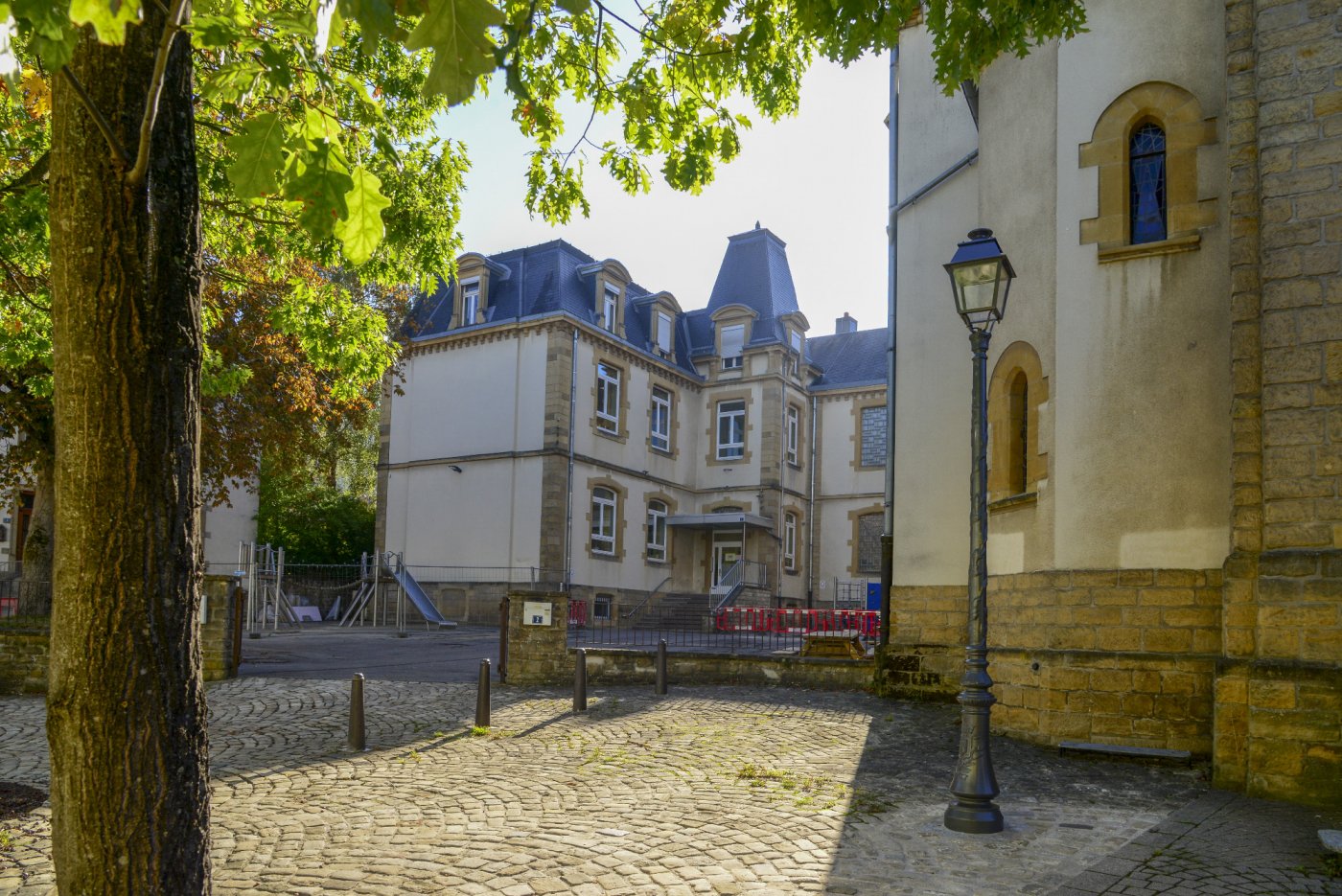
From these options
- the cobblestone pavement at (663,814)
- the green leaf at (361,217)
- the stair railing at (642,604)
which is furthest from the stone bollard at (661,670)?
the stair railing at (642,604)

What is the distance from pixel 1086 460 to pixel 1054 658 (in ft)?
5.99

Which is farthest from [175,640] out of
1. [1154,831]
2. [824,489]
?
[824,489]

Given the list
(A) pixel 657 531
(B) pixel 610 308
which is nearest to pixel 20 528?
(B) pixel 610 308

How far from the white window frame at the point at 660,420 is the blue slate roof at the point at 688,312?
1337mm

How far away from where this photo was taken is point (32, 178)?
703cm

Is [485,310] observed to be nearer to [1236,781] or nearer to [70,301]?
[1236,781]

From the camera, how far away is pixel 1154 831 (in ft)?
21.8

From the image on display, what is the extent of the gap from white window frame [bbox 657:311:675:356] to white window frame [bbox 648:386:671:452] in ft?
4.56

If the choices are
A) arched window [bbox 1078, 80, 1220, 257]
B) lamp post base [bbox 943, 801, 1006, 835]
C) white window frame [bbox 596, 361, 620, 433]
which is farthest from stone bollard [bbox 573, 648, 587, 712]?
white window frame [bbox 596, 361, 620, 433]

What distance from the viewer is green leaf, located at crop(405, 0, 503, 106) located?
2414mm

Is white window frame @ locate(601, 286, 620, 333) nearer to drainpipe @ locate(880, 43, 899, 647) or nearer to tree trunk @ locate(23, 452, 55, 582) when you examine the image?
drainpipe @ locate(880, 43, 899, 647)

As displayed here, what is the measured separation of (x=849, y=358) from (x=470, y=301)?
547 inches

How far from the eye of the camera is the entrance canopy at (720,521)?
32.4 meters

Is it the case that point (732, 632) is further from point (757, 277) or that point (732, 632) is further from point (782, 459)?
point (757, 277)
